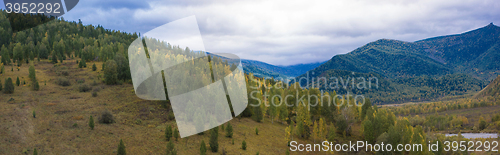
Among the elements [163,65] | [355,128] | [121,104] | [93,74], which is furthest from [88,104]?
[355,128]

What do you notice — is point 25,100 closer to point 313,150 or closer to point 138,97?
point 138,97

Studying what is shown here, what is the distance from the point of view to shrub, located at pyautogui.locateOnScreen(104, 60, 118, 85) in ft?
270

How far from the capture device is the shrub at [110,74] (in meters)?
82.4

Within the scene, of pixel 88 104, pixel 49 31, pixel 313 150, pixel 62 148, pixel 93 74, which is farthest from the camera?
pixel 49 31

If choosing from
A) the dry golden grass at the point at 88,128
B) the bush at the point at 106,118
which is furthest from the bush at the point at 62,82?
the bush at the point at 106,118

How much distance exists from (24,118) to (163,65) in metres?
39.9

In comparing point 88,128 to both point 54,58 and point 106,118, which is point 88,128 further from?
point 54,58

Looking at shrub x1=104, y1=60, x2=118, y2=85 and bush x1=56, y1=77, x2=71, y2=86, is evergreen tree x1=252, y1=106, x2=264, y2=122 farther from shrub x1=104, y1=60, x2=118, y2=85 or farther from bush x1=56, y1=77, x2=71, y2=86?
bush x1=56, y1=77, x2=71, y2=86

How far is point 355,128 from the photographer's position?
3868 inches

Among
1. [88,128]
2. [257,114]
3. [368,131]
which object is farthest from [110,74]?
[368,131]

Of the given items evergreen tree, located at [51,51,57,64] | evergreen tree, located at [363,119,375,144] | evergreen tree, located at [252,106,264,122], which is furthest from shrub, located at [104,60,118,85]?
evergreen tree, located at [363,119,375,144]

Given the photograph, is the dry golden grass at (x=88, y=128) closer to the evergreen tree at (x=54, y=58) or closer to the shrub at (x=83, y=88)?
the shrub at (x=83, y=88)

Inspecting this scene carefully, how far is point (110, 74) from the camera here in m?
82.6

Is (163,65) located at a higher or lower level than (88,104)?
higher
